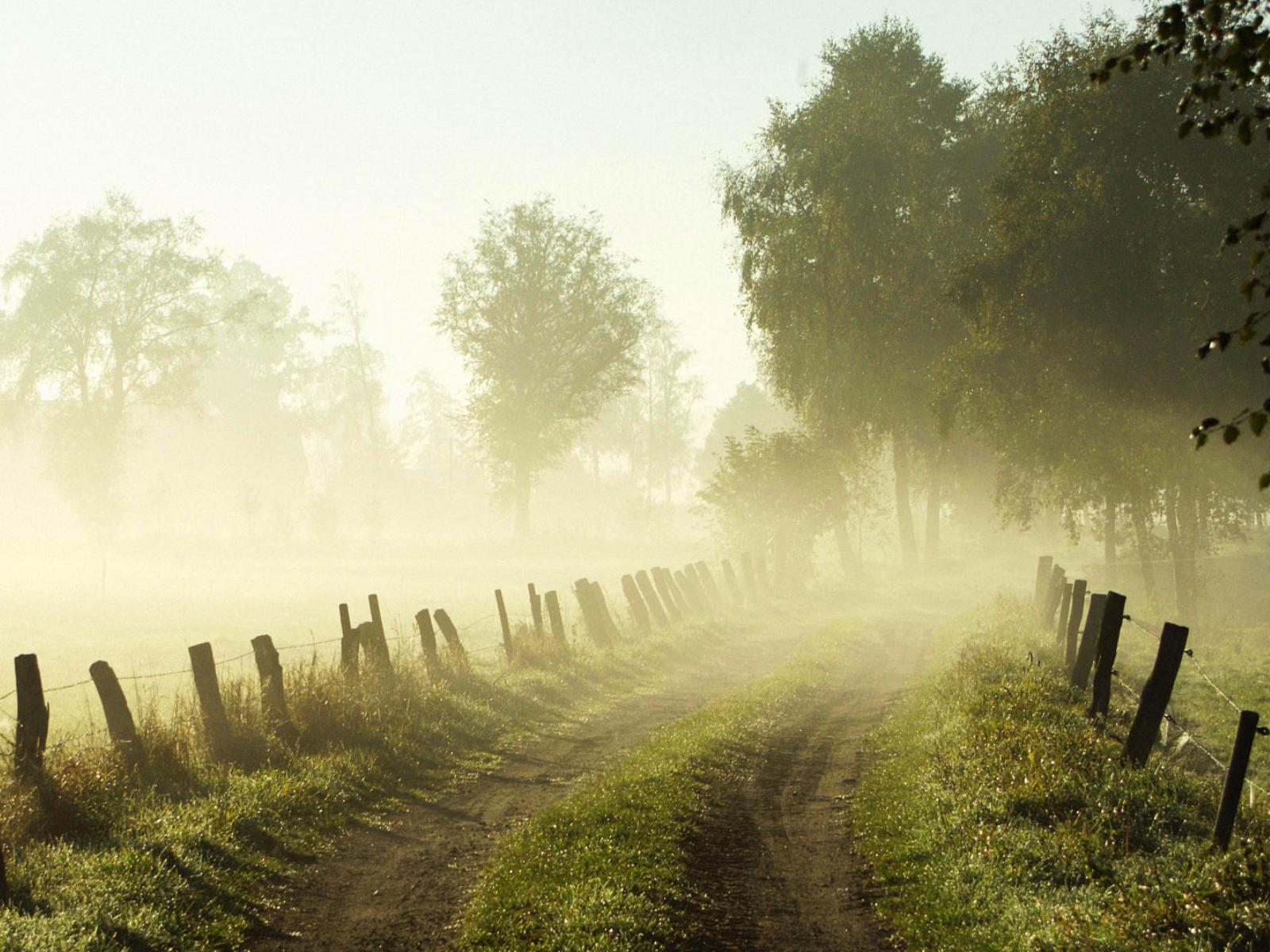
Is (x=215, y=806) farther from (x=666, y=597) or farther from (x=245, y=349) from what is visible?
(x=245, y=349)

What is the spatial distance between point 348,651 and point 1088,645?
1196 centimetres

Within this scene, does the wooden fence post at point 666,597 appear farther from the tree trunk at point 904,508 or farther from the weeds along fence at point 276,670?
the tree trunk at point 904,508

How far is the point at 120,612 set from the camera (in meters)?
35.2

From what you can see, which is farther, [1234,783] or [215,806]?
[215,806]

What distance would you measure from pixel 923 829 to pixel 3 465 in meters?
122

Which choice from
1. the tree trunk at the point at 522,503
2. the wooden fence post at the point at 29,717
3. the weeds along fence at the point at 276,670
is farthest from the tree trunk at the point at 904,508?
the wooden fence post at the point at 29,717

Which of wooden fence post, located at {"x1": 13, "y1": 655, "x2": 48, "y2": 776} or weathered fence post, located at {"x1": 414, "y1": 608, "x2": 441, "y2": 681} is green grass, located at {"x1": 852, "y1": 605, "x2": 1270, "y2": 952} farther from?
wooden fence post, located at {"x1": 13, "y1": 655, "x2": 48, "y2": 776}

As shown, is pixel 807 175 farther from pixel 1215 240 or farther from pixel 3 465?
pixel 3 465

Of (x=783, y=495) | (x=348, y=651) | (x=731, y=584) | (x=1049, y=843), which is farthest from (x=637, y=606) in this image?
(x=1049, y=843)

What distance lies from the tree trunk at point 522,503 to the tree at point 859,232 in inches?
1017

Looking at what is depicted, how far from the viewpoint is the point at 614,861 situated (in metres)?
8.95

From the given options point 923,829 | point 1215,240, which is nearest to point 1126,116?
point 1215,240

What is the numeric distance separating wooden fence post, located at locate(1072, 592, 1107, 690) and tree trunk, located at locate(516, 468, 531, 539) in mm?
48953

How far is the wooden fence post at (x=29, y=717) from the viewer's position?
9.73 meters
